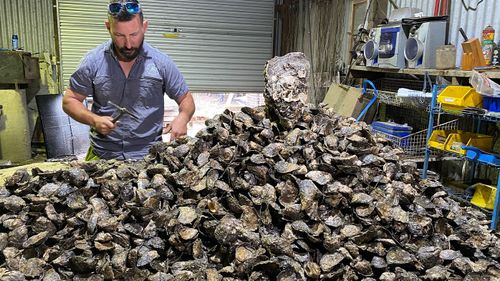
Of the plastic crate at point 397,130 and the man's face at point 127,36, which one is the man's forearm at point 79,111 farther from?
the plastic crate at point 397,130

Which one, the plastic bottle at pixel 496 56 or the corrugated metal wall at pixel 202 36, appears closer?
the plastic bottle at pixel 496 56

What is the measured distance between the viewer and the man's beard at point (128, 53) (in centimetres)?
270

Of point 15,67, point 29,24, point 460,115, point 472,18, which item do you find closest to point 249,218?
point 460,115

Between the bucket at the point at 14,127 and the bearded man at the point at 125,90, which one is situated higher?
the bearded man at the point at 125,90

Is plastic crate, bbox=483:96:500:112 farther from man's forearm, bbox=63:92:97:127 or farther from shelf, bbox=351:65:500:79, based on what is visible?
man's forearm, bbox=63:92:97:127

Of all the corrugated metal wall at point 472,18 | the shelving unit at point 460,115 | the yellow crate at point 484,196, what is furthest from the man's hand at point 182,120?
the corrugated metal wall at point 472,18

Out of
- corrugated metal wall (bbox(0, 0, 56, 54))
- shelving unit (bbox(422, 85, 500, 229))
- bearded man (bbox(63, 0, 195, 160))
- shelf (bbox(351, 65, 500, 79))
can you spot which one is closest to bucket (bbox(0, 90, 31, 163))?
corrugated metal wall (bbox(0, 0, 56, 54))

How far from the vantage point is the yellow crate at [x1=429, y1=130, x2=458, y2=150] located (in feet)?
11.7

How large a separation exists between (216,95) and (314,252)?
566 cm

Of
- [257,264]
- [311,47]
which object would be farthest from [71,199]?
[311,47]

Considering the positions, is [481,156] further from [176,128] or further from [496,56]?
[176,128]

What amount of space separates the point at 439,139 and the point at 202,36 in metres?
4.35

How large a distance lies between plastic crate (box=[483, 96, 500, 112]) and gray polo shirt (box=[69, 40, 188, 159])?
2357 mm

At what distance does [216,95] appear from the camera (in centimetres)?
707
